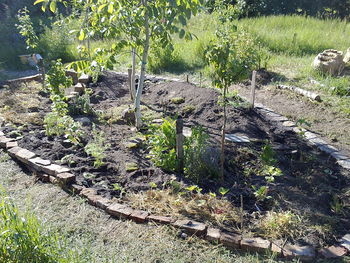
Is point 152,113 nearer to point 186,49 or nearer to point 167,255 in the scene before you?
point 167,255

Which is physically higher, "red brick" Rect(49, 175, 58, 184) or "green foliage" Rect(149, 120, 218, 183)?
"green foliage" Rect(149, 120, 218, 183)

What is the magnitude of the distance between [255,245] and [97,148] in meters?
2.21

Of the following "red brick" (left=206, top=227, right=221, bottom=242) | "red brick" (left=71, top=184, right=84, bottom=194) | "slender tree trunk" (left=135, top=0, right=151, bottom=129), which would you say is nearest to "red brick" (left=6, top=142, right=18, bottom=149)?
"red brick" (left=71, top=184, right=84, bottom=194)

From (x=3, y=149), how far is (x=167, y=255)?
2.95 m

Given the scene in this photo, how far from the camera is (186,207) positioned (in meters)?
3.50

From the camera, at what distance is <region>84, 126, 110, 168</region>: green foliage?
427cm

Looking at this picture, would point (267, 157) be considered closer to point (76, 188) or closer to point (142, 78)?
point (142, 78)

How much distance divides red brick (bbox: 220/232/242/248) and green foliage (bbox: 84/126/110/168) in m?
1.76

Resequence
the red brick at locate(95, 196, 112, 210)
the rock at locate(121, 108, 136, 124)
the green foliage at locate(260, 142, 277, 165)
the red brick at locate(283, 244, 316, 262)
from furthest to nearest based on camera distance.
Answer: the rock at locate(121, 108, 136, 124) → the green foliage at locate(260, 142, 277, 165) → the red brick at locate(95, 196, 112, 210) → the red brick at locate(283, 244, 316, 262)

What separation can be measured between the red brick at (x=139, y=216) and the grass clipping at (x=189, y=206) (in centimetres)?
9

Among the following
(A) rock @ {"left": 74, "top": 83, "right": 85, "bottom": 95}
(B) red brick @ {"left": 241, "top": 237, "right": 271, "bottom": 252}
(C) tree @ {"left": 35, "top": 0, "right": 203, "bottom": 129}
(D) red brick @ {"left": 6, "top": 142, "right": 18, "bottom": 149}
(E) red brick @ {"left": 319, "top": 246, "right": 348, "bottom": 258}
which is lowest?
(E) red brick @ {"left": 319, "top": 246, "right": 348, "bottom": 258}

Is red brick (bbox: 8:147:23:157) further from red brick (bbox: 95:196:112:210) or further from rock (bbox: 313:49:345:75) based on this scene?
rock (bbox: 313:49:345:75)

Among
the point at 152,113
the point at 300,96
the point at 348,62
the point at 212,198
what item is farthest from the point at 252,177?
the point at 348,62

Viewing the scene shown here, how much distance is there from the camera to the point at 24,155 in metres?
4.41
